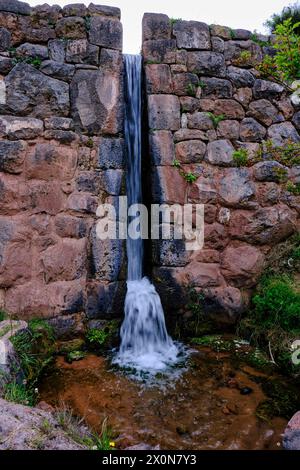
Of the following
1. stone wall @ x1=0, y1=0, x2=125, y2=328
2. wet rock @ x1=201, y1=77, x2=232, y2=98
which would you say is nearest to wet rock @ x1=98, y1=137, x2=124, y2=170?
stone wall @ x1=0, y1=0, x2=125, y2=328

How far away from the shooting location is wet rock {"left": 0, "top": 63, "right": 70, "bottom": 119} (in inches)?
134

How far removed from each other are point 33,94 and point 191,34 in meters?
1.91

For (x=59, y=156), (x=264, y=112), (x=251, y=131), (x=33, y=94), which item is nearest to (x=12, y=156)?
(x=59, y=156)

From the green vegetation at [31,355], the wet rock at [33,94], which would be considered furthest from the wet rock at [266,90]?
the green vegetation at [31,355]

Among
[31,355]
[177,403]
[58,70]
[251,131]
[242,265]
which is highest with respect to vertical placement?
[58,70]

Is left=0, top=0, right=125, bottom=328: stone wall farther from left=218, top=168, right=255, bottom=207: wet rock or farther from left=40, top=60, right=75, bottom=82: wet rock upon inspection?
left=218, top=168, right=255, bottom=207: wet rock

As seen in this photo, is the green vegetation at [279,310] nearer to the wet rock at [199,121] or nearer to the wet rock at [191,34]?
the wet rock at [199,121]

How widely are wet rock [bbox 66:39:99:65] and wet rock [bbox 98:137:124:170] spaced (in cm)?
83

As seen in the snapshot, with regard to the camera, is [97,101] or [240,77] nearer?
[97,101]

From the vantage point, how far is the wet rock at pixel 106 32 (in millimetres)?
3609

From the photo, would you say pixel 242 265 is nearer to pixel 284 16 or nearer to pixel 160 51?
pixel 160 51

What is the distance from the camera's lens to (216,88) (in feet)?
13.1
